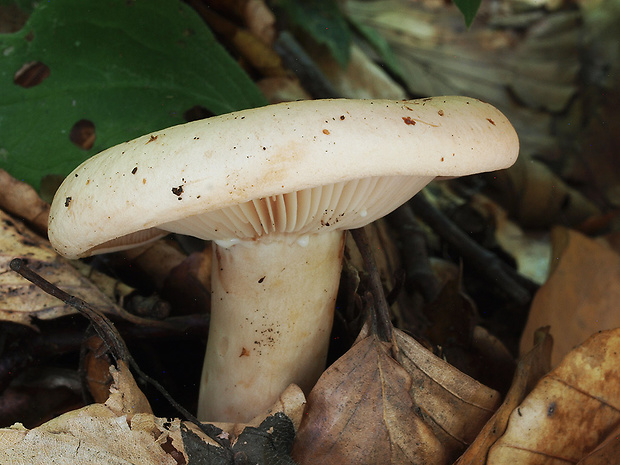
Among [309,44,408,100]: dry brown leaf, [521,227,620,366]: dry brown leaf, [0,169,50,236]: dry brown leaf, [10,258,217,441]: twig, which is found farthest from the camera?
[309,44,408,100]: dry brown leaf

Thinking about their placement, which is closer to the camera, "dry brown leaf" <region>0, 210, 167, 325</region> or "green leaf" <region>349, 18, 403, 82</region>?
"dry brown leaf" <region>0, 210, 167, 325</region>

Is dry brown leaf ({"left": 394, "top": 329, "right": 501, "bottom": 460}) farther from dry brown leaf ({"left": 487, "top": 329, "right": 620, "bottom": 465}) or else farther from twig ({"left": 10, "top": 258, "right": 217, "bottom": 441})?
twig ({"left": 10, "top": 258, "right": 217, "bottom": 441})

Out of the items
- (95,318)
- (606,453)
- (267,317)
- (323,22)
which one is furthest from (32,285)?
(323,22)

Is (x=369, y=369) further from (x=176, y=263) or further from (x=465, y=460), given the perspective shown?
(x=176, y=263)

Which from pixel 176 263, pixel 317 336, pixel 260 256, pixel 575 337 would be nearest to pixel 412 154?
pixel 260 256

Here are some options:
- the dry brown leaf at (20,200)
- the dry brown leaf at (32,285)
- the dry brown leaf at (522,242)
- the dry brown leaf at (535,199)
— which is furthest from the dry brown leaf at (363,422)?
the dry brown leaf at (535,199)

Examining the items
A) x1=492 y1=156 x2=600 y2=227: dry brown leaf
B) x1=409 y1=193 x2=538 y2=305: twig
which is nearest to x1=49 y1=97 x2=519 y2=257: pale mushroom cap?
x1=409 y1=193 x2=538 y2=305: twig

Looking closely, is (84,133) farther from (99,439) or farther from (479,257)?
(479,257)
